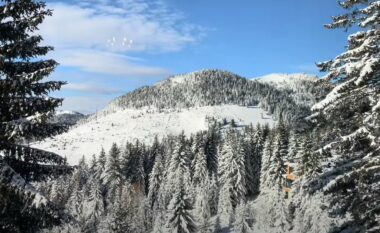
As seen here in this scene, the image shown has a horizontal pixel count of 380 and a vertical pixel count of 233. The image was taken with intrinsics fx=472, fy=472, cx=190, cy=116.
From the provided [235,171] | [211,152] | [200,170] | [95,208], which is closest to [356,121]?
[235,171]

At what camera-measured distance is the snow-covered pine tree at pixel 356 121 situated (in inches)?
509

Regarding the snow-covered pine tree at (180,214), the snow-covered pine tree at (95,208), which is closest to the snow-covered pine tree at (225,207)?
the snow-covered pine tree at (180,214)

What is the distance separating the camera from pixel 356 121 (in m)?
13.4

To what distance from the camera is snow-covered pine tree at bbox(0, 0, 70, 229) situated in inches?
499

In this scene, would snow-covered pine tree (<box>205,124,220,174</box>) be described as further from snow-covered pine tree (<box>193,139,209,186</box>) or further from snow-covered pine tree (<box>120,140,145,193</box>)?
snow-covered pine tree (<box>120,140,145,193</box>)

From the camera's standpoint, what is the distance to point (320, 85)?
15016 mm

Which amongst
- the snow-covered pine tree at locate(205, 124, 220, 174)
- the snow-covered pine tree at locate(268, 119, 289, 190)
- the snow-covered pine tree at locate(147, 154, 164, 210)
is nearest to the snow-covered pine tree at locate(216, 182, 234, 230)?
the snow-covered pine tree at locate(268, 119, 289, 190)

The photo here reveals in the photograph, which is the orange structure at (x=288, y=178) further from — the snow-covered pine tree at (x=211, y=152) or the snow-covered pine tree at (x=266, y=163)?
the snow-covered pine tree at (x=211, y=152)

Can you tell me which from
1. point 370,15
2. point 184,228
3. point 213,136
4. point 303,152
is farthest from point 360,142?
point 213,136

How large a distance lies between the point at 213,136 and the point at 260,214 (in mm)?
33439

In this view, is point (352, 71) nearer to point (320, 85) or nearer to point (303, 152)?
point (320, 85)

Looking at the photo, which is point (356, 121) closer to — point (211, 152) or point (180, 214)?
point (180, 214)

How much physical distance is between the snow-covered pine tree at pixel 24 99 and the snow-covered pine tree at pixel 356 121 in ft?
25.4

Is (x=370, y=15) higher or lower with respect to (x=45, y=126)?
higher
